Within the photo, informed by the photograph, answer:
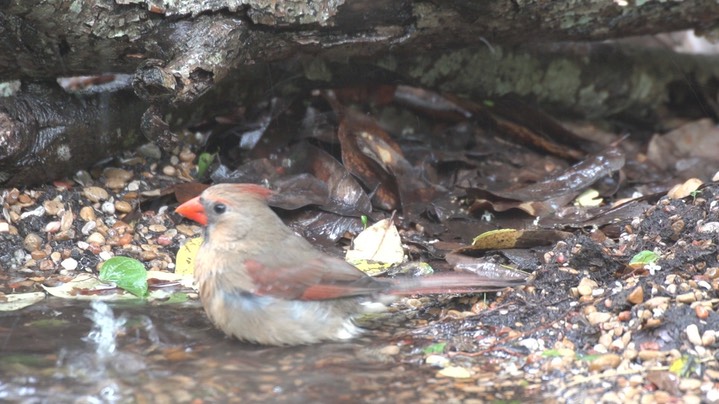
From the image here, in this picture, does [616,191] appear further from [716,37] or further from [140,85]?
[140,85]

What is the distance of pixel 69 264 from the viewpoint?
4895mm

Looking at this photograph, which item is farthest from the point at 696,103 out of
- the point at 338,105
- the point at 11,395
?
the point at 11,395

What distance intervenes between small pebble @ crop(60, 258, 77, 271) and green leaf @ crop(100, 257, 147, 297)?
282 millimetres

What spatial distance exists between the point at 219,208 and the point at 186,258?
0.80m

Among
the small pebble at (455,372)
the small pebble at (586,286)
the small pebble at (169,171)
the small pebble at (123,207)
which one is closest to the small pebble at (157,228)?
the small pebble at (123,207)

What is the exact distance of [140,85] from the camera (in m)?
4.54

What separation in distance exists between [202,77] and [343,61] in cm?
155

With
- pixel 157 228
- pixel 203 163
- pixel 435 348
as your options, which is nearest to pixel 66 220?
pixel 157 228

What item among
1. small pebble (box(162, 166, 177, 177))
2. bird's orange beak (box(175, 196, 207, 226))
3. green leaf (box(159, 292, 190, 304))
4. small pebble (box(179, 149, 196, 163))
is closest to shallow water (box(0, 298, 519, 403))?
green leaf (box(159, 292, 190, 304))

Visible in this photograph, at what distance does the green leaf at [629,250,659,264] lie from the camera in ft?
14.4

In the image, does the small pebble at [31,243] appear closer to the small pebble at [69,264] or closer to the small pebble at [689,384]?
the small pebble at [69,264]

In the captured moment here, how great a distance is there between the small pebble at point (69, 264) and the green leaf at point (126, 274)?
282 mm

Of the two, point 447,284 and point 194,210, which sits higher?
point 194,210

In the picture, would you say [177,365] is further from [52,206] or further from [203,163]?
[203,163]
